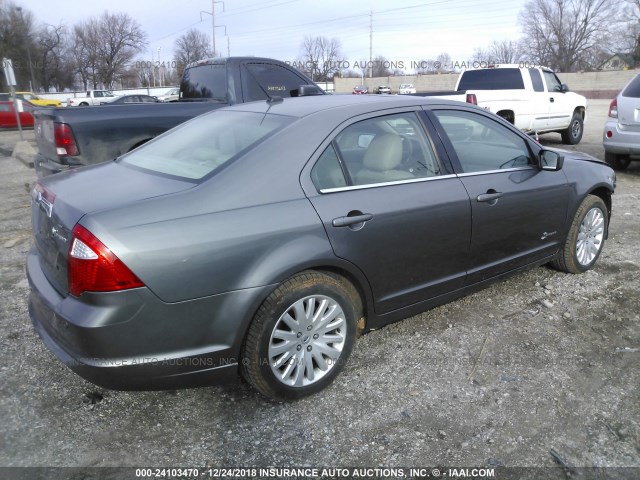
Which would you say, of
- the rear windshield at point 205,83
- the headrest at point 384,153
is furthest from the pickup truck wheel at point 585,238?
the rear windshield at point 205,83

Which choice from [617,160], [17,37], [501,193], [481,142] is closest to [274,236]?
[501,193]

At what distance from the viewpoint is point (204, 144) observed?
312cm

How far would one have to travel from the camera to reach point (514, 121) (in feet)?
36.2

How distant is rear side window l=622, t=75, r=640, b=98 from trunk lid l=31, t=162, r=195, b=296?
8083mm

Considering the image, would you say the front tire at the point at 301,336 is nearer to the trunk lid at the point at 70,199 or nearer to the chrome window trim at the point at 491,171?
the trunk lid at the point at 70,199

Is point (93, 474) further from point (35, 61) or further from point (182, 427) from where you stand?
point (35, 61)

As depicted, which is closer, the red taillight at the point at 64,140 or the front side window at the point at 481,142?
the front side window at the point at 481,142

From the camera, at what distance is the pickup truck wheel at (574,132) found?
12.5 m

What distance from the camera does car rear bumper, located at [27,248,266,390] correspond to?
7.34ft

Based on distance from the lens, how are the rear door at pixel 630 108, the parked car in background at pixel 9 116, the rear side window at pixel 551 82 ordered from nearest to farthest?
1. the rear door at pixel 630 108
2. the rear side window at pixel 551 82
3. the parked car in background at pixel 9 116

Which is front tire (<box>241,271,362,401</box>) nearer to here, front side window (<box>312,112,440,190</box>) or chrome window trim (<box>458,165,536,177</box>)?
front side window (<box>312,112,440,190</box>)

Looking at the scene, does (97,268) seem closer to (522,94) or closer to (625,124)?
(625,124)

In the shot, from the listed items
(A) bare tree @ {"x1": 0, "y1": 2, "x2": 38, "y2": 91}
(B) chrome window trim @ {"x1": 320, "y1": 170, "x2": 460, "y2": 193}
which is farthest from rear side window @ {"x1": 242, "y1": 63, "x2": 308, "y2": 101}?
(A) bare tree @ {"x1": 0, "y1": 2, "x2": 38, "y2": 91}

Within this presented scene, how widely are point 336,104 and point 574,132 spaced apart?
11486 millimetres
